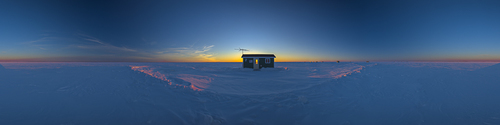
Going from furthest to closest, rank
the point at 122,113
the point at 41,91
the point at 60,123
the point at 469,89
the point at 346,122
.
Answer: the point at 469,89 < the point at 41,91 < the point at 122,113 < the point at 346,122 < the point at 60,123

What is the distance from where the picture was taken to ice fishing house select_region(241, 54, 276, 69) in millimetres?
26078

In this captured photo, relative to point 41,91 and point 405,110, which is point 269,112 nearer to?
point 405,110

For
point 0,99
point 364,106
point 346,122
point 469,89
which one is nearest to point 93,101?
point 0,99

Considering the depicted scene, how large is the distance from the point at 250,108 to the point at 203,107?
1472 mm

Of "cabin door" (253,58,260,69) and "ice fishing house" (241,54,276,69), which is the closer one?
"cabin door" (253,58,260,69)

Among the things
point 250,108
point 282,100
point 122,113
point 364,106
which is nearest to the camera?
point 122,113

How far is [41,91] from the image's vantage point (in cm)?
672

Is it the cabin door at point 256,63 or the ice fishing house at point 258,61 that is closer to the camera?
the cabin door at point 256,63

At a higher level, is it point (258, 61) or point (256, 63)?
point (258, 61)

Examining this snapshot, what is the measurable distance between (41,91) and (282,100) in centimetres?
979

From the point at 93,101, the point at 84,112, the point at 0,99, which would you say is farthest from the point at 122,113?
the point at 0,99

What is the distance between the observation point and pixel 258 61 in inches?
1030

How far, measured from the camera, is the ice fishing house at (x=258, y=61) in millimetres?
26078

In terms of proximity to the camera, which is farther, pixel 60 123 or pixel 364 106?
pixel 364 106
